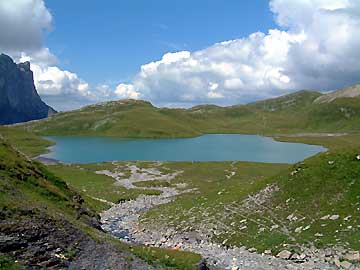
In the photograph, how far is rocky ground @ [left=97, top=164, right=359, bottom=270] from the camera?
1287 inches

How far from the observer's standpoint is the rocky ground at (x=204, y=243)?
32688 mm

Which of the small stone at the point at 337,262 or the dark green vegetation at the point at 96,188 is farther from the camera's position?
the dark green vegetation at the point at 96,188

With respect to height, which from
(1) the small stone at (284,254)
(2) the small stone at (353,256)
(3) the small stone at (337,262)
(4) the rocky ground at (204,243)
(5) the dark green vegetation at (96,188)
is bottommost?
(5) the dark green vegetation at (96,188)

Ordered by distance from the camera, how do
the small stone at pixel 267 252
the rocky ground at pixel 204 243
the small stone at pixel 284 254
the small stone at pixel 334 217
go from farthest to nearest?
the small stone at pixel 334 217 → the small stone at pixel 267 252 → the small stone at pixel 284 254 → the rocky ground at pixel 204 243

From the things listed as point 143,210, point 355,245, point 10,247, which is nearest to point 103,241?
point 10,247

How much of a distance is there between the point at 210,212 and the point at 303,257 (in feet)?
58.6

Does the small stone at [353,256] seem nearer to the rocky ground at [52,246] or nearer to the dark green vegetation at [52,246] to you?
the dark green vegetation at [52,246]

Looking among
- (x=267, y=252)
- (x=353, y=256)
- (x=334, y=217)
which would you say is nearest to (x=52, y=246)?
(x=267, y=252)

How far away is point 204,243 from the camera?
41.9 metres

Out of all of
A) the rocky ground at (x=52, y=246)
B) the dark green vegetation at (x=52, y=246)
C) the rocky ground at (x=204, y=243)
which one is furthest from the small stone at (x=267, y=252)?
the rocky ground at (x=52, y=246)

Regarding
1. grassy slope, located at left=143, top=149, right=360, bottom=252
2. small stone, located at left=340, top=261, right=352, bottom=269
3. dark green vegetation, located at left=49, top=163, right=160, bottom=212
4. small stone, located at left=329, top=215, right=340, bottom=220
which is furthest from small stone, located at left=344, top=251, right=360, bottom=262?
dark green vegetation, located at left=49, top=163, right=160, bottom=212

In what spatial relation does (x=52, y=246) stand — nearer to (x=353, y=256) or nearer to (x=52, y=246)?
(x=52, y=246)

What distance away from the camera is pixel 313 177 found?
153 ft

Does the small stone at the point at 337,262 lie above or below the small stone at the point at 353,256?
below
